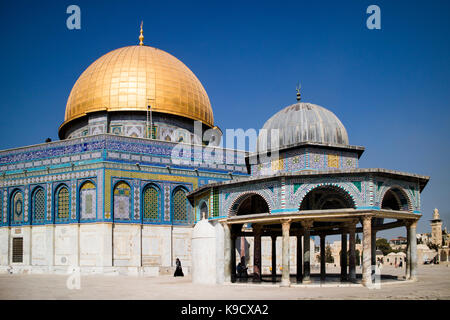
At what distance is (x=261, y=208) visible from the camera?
72.0ft

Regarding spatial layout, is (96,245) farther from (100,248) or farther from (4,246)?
(4,246)

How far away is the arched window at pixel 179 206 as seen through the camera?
93.8ft

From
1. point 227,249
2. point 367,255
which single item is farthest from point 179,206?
point 367,255

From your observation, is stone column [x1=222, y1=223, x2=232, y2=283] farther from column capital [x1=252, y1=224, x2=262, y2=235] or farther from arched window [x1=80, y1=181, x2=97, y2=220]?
arched window [x1=80, y1=181, x2=97, y2=220]

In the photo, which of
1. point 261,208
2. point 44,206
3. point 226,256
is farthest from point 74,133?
point 226,256

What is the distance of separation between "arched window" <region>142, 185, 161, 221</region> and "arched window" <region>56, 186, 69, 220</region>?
3877 mm

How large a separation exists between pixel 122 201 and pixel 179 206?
339cm

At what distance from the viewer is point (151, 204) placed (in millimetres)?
27797

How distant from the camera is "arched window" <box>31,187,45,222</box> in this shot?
1106 inches

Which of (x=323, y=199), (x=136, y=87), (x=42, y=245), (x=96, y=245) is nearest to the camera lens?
(x=323, y=199)

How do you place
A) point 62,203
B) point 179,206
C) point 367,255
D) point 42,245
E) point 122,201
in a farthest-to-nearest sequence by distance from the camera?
point 179,206 → point 42,245 → point 62,203 → point 122,201 → point 367,255

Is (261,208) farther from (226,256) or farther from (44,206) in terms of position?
(44,206)

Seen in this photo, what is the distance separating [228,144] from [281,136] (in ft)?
41.8

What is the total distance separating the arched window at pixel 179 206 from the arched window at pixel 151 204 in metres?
0.96
